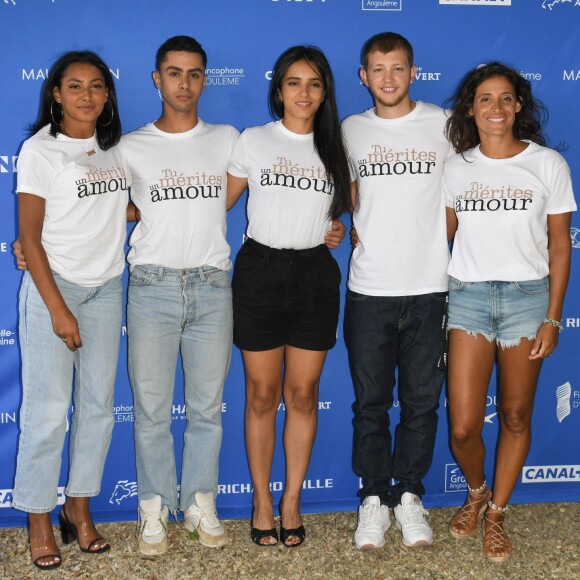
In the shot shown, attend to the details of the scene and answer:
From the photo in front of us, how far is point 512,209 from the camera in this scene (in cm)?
248

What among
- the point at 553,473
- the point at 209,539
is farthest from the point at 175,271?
the point at 553,473

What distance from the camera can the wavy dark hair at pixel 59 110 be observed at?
2477mm

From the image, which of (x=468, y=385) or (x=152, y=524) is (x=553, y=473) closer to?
(x=468, y=385)

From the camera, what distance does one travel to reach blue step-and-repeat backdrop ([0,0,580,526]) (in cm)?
281

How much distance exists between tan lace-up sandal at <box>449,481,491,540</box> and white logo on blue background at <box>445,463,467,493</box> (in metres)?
0.32

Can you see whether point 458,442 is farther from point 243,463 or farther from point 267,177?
point 267,177

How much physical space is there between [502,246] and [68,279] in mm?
1564

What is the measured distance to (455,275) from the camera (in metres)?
2.60

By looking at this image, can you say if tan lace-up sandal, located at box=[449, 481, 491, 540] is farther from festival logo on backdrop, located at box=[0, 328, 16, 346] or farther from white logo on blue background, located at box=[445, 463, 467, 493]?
festival logo on backdrop, located at box=[0, 328, 16, 346]

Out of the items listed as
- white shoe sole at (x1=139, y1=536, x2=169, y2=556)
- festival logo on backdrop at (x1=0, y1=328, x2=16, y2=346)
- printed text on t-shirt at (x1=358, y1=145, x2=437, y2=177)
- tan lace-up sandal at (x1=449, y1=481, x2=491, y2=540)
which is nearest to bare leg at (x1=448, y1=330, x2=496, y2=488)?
tan lace-up sandal at (x1=449, y1=481, x2=491, y2=540)

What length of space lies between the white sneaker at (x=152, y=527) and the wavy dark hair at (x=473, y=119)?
182 cm

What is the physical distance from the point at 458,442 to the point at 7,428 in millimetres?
1905

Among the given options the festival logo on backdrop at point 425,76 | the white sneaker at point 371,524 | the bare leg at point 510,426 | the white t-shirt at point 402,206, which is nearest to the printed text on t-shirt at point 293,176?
the white t-shirt at point 402,206

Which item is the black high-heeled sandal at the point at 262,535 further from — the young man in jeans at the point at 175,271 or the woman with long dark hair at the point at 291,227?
the woman with long dark hair at the point at 291,227
